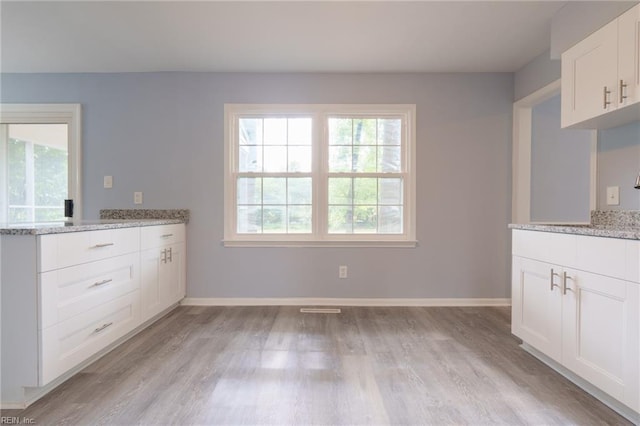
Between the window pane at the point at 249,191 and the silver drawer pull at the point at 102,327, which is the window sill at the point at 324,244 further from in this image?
the silver drawer pull at the point at 102,327

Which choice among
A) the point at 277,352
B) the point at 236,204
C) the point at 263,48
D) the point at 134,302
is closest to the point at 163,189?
the point at 236,204

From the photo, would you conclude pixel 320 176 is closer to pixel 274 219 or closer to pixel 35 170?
pixel 274 219

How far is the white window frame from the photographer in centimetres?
325

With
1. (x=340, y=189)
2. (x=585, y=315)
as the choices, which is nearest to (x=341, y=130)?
(x=340, y=189)

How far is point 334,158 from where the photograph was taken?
3287 mm

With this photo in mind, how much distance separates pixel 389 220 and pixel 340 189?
2.03 ft

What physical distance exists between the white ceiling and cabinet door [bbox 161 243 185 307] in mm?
1854

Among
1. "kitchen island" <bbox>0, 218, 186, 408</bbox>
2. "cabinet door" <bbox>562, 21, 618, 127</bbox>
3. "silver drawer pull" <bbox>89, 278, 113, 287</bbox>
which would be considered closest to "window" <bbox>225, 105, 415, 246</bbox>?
"kitchen island" <bbox>0, 218, 186, 408</bbox>

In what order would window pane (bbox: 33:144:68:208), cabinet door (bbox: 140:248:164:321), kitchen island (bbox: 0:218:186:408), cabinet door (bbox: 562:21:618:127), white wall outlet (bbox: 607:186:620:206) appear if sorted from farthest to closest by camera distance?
1. window pane (bbox: 33:144:68:208)
2. cabinet door (bbox: 140:248:164:321)
3. white wall outlet (bbox: 607:186:620:206)
4. cabinet door (bbox: 562:21:618:127)
5. kitchen island (bbox: 0:218:186:408)

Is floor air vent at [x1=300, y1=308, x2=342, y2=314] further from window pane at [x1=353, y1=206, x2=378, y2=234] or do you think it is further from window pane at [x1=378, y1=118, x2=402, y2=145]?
window pane at [x1=378, y1=118, x2=402, y2=145]

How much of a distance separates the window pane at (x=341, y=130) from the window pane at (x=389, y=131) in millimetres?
319

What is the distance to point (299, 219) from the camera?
10.8 feet

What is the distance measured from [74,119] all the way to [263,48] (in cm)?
219

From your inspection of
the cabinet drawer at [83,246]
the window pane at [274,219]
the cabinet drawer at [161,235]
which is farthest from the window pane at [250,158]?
the cabinet drawer at [83,246]
